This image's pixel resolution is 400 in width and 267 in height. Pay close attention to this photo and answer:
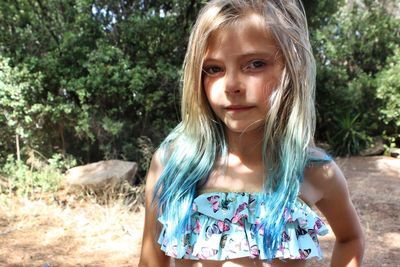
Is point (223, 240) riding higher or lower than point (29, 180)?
higher

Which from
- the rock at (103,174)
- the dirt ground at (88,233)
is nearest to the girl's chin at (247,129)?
the dirt ground at (88,233)

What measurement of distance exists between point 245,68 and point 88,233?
315cm

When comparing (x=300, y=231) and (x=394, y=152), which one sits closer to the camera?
(x=300, y=231)

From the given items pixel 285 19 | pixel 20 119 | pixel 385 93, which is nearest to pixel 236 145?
pixel 285 19

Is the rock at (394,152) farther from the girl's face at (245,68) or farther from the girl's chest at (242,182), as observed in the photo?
the girl's face at (245,68)

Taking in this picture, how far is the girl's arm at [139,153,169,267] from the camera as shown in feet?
4.14

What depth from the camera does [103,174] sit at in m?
4.54

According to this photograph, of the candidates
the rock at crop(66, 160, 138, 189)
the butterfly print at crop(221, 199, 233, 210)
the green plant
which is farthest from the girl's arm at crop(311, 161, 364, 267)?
the green plant

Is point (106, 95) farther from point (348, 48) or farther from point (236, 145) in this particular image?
point (348, 48)

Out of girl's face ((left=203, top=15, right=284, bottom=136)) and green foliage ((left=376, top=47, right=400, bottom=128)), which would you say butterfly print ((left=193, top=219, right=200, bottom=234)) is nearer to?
girl's face ((left=203, top=15, right=284, bottom=136))

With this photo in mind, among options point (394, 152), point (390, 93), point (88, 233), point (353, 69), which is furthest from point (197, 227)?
point (353, 69)

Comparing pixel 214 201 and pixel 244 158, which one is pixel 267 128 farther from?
pixel 214 201

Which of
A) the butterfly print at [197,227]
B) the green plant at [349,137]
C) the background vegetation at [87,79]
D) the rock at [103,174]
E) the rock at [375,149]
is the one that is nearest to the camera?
the butterfly print at [197,227]

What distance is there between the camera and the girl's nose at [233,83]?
1079mm
